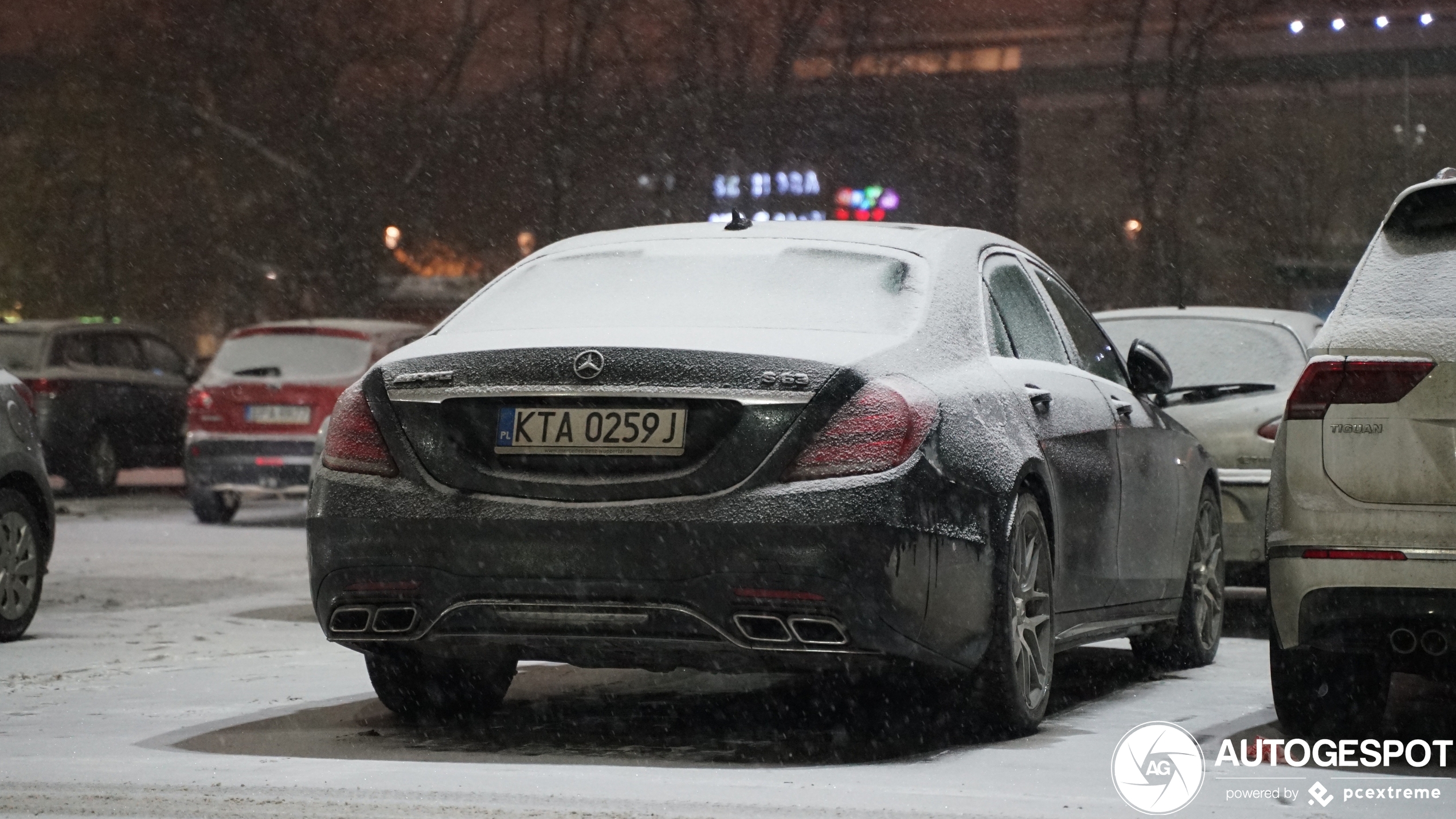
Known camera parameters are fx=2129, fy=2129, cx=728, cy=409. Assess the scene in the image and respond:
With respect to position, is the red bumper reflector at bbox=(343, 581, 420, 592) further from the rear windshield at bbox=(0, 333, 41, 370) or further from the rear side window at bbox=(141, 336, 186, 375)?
the rear side window at bbox=(141, 336, 186, 375)

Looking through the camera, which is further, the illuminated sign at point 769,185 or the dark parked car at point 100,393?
the illuminated sign at point 769,185

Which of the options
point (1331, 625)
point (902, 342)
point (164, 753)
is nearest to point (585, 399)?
point (902, 342)

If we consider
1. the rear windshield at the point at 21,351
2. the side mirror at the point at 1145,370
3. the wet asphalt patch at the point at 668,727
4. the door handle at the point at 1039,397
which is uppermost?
the door handle at the point at 1039,397

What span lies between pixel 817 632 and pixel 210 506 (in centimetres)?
1355

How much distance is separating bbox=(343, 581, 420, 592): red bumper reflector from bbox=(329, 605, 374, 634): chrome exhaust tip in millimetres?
57

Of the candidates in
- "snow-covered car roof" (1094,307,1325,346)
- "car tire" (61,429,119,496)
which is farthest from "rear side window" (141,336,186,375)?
"snow-covered car roof" (1094,307,1325,346)

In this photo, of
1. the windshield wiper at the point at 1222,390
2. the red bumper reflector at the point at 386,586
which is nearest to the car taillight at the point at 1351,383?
the red bumper reflector at the point at 386,586

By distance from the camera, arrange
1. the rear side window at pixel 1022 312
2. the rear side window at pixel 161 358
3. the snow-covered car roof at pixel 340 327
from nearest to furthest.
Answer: the rear side window at pixel 1022 312 < the snow-covered car roof at pixel 340 327 < the rear side window at pixel 161 358

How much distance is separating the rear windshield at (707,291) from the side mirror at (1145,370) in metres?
1.75

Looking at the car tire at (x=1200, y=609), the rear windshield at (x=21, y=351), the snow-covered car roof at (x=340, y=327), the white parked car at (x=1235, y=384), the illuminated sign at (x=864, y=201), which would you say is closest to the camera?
the car tire at (x=1200, y=609)

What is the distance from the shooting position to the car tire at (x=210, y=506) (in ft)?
59.1

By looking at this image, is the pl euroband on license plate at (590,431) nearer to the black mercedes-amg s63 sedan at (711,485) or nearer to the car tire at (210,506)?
the black mercedes-amg s63 sedan at (711,485)

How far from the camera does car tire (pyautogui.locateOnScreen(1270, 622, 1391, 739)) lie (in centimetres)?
595

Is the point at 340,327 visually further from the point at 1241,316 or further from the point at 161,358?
the point at 1241,316
